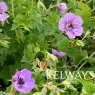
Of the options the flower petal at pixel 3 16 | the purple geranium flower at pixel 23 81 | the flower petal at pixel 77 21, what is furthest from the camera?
the flower petal at pixel 77 21

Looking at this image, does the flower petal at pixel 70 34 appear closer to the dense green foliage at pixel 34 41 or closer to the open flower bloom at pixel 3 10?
the dense green foliage at pixel 34 41

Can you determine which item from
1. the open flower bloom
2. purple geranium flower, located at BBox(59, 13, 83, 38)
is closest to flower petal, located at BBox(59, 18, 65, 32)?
purple geranium flower, located at BBox(59, 13, 83, 38)

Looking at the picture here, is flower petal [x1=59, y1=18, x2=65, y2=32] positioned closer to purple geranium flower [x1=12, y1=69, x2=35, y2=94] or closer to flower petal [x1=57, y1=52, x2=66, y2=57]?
flower petal [x1=57, y1=52, x2=66, y2=57]

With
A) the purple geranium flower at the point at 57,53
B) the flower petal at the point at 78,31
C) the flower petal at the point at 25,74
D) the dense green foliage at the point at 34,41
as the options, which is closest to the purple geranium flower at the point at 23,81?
the flower petal at the point at 25,74

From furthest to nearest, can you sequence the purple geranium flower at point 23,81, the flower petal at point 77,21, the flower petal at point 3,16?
1. the flower petal at point 77,21
2. the flower petal at point 3,16
3. the purple geranium flower at point 23,81

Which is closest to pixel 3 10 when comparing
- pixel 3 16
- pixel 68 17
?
pixel 3 16

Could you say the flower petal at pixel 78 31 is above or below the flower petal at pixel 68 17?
below
